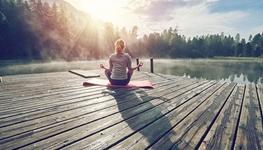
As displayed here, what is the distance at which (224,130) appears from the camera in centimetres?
313

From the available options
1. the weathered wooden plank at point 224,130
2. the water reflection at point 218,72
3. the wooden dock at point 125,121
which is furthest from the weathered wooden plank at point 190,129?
the water reflection at point 218,72

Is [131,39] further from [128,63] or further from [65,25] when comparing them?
[128,63]

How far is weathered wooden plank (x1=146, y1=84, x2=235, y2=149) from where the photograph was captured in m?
2.60

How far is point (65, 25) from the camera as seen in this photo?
203 ft

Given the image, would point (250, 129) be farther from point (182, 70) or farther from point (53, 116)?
point (182, 70)

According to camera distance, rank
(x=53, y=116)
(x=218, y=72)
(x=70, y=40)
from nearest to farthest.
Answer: (x=53, y=116), (x=218, y=72), (x=70, y=40)

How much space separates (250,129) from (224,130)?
43 cm

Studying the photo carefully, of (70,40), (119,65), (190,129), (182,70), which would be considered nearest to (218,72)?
(182,70)

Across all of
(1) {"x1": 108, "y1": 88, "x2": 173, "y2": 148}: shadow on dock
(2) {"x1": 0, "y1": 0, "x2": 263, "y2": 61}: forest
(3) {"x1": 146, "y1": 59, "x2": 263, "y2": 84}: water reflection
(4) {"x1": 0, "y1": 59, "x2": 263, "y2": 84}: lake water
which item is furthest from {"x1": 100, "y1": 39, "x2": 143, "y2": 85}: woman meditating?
(2) {"x1": 0, "y1": 0, "x2": 263, "y2": 61}: forest

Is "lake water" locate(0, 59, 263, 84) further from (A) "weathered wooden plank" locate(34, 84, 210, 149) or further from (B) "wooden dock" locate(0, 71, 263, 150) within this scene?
(A) "weathered wooden plank" locate(34, 84, 210, 149)

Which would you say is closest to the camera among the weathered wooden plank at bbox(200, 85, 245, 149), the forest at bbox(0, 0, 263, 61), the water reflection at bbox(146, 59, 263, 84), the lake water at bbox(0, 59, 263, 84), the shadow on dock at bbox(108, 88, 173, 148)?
the weathered wooden plank at bbox(200, 85, 245, 149)

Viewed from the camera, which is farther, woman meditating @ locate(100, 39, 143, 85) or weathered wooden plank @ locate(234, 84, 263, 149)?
woman meditating @ locate(100, 39, 143, 85)

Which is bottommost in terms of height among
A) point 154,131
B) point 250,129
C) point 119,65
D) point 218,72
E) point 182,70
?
point 218,72

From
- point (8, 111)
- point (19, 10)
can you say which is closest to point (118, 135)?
point (8, 111)
